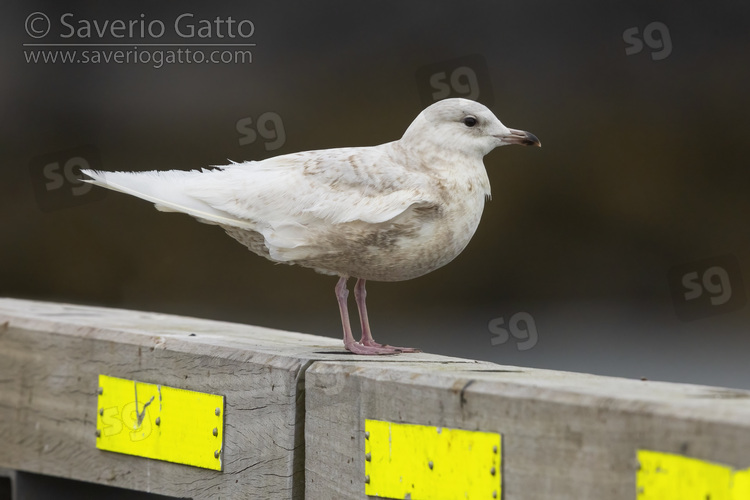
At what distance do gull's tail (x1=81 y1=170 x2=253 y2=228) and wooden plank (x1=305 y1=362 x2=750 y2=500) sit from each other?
0.52 m

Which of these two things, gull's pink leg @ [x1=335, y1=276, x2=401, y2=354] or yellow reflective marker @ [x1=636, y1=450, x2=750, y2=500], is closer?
yellow reflective marker @ [x1=636, y1=450, x2=750, y2=500]

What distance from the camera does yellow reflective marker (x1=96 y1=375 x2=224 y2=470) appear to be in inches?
114

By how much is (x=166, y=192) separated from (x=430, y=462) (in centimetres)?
112

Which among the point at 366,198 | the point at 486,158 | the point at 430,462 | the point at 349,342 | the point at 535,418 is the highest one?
the point at 486,158

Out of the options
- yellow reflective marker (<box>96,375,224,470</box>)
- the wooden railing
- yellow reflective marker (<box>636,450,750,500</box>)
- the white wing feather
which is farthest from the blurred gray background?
yellow reflective marker (<box>636,450,750,500</box>)

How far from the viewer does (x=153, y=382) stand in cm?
305

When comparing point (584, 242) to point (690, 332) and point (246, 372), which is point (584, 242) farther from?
point (246, 372)

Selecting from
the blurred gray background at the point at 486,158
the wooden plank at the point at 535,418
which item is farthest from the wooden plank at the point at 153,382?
the blurred gray background at the point at 486,158

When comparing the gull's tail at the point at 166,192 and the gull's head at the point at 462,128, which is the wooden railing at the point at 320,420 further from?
the gull's head at the point at 462,128

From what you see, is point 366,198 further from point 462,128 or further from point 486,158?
point 486,158

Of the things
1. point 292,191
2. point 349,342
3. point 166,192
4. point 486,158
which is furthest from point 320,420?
point 486,158

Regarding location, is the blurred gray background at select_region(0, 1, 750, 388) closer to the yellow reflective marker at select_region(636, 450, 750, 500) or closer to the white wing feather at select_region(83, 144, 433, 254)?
the white wing feather at select_region(83, 144, 433, 254)

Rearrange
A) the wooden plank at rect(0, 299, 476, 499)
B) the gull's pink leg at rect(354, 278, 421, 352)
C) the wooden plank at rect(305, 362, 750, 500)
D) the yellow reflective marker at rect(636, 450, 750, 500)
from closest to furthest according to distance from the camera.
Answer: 1. the yellow reflective marker at rect(636, 450, 750, 500)
2. the wooden plank at rect(305, 362, 750, 500)
3. the wooden plank at rect(0, 299, 476, 499)
4. the gull's pink leg at rect(354, 278, 421, 352)

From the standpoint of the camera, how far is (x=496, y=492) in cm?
222
